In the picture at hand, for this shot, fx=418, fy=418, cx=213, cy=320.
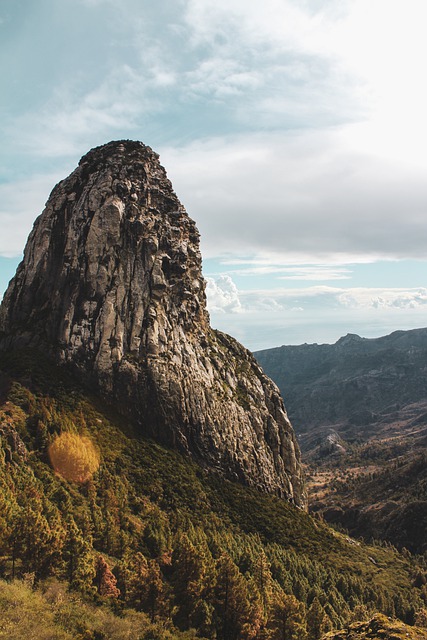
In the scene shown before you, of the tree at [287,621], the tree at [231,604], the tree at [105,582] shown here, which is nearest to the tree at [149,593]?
the tree at [105,582]

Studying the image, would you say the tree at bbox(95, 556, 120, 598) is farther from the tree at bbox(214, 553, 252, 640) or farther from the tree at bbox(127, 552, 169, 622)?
the tree at bbox(214, 553, 252, 640)

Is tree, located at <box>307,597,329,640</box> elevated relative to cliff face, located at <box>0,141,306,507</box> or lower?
lower

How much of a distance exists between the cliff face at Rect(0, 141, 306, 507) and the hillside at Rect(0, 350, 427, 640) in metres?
8.27

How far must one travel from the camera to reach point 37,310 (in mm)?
139375

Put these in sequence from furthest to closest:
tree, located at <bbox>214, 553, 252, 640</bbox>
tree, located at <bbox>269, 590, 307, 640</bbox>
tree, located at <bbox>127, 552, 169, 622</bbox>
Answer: tree, located at <bbox>214, 553, 252, 640</bbox> < tree, located at <bbox>269, 590, 307, 640</bbox> < tree, located at <bbox>127, 552, 169, 622</bbox>

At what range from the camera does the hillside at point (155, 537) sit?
5603cm

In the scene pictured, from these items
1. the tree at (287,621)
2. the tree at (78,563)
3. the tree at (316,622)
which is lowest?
the tree at (316,622)

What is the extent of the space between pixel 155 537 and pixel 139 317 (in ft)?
235

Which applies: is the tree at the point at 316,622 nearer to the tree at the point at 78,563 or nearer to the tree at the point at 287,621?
→ the tree at the point at 287,621

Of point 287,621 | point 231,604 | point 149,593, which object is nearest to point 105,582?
point 149,593

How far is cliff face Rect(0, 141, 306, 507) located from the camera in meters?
129

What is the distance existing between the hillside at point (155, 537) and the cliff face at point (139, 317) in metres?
8.27

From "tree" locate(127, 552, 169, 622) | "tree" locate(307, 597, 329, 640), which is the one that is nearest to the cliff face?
"tree" locate(307, 597, 329, 640)

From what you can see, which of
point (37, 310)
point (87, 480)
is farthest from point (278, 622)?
point (37, 310)
